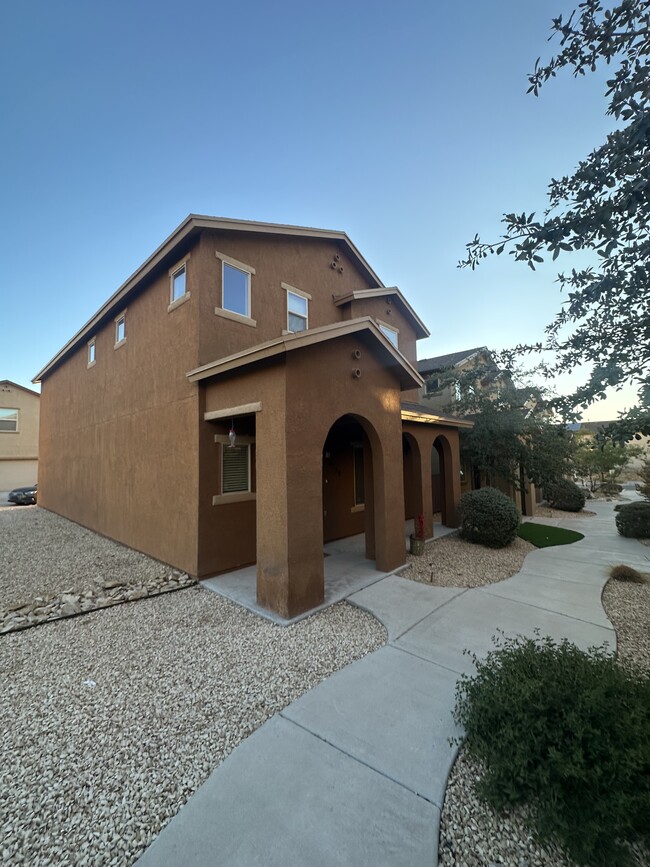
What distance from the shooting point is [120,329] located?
37.4 feet

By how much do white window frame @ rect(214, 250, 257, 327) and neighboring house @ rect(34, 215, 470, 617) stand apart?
0.12 feet

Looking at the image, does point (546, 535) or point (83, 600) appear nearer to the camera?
point (83, 600)

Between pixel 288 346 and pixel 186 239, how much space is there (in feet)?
15.0

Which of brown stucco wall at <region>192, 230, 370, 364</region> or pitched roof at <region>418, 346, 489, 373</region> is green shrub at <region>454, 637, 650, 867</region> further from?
pitched roof at <region>418, 346, 489, 373</region>

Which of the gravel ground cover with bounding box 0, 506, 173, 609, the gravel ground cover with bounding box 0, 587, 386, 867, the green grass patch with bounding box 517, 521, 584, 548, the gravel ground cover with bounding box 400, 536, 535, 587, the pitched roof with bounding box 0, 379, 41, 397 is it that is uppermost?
the pitched roof with bounding box 0, 379, 41, 397

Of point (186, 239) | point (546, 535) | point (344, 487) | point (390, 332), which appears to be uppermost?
point (186, 239)

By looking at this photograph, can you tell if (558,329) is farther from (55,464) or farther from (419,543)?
(55,464)

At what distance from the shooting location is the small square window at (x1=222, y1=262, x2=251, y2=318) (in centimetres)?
837

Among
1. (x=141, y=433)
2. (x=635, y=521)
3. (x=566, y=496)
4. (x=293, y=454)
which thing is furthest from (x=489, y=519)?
(x=566, y=496)

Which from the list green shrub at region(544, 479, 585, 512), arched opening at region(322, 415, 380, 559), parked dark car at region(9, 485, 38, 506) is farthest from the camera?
parked dark car at region(9, 485, 38, 506)

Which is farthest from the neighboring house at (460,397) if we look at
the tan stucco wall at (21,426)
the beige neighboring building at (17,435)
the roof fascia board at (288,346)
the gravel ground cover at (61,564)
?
the tan stucco wall at (21,426)

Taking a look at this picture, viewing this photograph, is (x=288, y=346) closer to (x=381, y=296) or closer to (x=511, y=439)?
(x=381, y=296)

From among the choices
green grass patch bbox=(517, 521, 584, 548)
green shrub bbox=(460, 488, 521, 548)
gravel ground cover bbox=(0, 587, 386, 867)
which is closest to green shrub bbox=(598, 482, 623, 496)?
green grass patch bbox=(517, 521, 584, 548)

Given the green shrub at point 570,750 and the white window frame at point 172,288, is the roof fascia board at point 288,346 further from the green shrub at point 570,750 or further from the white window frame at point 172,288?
the green shrub at point 570,750
